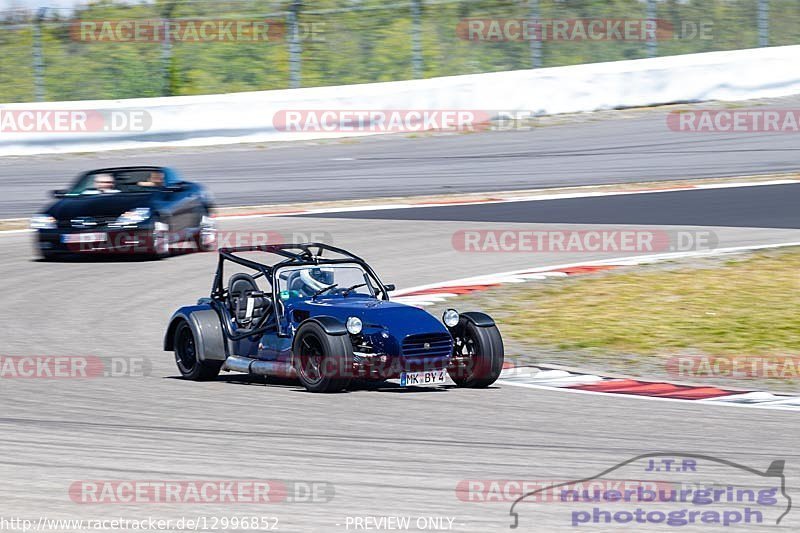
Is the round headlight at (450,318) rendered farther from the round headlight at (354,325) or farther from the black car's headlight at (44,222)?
the black car's headlight at (44,222)

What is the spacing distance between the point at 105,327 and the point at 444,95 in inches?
543

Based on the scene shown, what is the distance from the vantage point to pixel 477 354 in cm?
952

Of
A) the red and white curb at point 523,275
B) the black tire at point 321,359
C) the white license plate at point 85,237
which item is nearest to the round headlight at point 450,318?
the black tire at point 321,359

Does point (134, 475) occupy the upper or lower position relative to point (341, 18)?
lower

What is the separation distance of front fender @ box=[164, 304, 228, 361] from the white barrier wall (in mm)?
14563

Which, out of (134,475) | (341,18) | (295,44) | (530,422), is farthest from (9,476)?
(341,18)

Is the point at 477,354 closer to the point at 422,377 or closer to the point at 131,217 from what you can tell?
the point at 422,377

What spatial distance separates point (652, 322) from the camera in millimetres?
12469

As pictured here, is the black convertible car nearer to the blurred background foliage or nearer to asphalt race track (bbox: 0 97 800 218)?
asphalt race track (bbox: 0 97 800 218)

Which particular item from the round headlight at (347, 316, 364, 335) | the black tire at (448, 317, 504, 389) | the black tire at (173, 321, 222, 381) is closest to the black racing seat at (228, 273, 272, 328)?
the black tire at (173, 321, 222, 381)

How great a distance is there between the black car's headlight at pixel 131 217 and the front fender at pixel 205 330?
575cm

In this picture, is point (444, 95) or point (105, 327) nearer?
point (105, 327)

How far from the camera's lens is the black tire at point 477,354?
31.1ft

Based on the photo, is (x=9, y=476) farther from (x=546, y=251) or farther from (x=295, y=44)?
(x=295, y=44)
